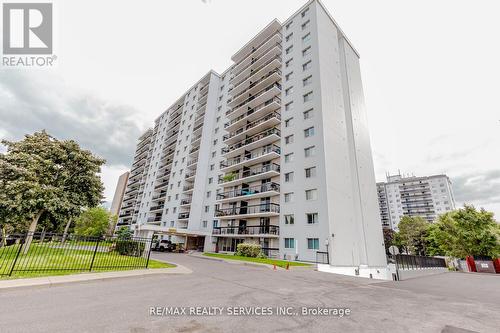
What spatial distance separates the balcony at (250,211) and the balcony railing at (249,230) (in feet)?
5.29

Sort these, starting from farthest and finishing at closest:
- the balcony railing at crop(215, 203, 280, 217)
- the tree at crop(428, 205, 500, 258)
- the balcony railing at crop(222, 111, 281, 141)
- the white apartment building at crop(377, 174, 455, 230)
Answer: the white apartment building at crop(377, 174, 455, 230), the balcony railing at crop(222, 111, 281, 141), the tree at crop(428, 205, 500, 258), the balcony railing at crop(215, 203, 280, 217)

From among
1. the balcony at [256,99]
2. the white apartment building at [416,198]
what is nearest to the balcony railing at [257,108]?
the balcony at [256,99]

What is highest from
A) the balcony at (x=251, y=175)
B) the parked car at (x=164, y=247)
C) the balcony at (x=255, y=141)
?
the balcony at (x=255, y=141)

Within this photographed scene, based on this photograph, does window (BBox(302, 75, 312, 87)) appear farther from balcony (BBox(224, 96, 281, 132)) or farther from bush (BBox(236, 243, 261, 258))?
bush (BBox(236, 243, 261, 258))

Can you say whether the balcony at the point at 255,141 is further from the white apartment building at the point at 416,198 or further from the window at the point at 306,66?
the white apartment building at the point at 416,198

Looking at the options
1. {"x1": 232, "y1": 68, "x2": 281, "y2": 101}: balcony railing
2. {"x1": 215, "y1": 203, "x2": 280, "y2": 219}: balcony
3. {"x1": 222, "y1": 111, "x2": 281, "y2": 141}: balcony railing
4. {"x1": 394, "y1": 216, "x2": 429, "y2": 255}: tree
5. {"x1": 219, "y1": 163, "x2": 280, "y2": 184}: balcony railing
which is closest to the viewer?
{"x1": 215, "y1": 203, "x2": 280, "y2": 219}: balcony

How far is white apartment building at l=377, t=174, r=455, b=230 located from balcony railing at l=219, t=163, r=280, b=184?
86378mm

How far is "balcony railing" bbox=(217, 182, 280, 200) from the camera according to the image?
30578mm

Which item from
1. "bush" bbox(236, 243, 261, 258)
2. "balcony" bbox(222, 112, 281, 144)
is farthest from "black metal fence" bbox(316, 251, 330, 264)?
"balcony" bbox(222, 112, 281, 144)

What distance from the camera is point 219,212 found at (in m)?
35.8

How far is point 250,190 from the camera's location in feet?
112

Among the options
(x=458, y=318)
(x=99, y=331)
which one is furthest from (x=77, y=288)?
(x=458, y=318)

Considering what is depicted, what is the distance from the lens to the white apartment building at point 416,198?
9912 centimetres

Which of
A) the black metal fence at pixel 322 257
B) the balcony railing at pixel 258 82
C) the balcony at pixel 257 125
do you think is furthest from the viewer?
the balcony railing at pixel 258 82
